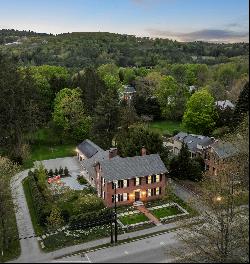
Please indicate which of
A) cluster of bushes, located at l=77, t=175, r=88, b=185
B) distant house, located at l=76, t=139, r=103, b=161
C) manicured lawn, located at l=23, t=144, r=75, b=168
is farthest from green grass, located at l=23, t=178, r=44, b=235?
distant house, located at l=76, t=139, r=103, b=161

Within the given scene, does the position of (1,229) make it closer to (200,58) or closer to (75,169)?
(75,169)

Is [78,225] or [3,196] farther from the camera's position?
[78,225]

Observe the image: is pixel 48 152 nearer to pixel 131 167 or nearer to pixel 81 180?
pixel 81 180

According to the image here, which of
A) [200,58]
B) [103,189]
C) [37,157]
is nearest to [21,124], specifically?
[37,157]

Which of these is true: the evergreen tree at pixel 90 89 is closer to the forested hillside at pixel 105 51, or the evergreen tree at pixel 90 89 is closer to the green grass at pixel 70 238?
the green grass at pixel 70 238

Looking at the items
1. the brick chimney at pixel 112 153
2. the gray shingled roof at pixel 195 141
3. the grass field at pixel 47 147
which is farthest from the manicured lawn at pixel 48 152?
the gray shingled roof at pixel 195 141

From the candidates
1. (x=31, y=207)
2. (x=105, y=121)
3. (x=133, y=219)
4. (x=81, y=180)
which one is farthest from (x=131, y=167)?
(x=105, y=121)

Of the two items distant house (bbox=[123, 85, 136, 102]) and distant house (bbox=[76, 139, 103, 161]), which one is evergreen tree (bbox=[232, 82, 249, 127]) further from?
distant house (bbox=[123, 85, 136, 102])
